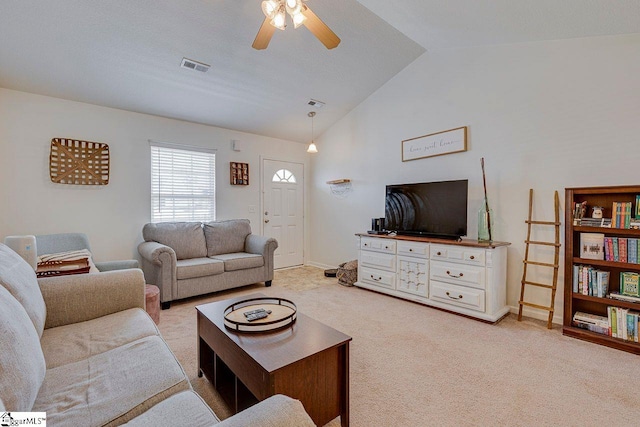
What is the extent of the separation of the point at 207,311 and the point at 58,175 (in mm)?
2972

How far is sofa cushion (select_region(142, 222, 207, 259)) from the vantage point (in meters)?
3.80

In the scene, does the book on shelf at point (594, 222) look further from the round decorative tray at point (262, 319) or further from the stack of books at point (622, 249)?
the round decorative tray at point (262, 319)

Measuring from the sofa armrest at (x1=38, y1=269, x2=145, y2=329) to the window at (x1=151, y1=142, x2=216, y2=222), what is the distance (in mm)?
2458

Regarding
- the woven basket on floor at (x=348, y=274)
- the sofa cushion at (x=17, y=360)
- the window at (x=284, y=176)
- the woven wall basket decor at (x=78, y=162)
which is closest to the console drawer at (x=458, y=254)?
the woven basket on floor at (x=348, y=274)

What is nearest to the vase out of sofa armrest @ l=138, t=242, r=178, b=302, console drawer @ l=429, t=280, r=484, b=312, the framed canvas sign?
console drawer @ l=429, t=280, r=484, b=312

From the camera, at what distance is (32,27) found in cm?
251

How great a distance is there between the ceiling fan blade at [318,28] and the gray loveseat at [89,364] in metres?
2.13

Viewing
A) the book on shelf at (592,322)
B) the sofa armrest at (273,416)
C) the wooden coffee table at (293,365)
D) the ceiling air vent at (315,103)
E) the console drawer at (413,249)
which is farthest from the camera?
the ceiling air vent at (315,103)

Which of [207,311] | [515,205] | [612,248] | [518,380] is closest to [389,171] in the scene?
[515,205]

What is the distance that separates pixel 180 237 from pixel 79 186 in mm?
1301

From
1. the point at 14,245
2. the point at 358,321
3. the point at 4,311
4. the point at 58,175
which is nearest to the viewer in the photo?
the point at 4,311

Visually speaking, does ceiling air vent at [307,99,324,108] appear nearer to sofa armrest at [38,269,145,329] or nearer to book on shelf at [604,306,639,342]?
A: sofa armrest at [38,269,145,329]

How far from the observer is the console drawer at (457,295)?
9.74 feet

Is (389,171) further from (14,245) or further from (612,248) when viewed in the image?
(14,245)
